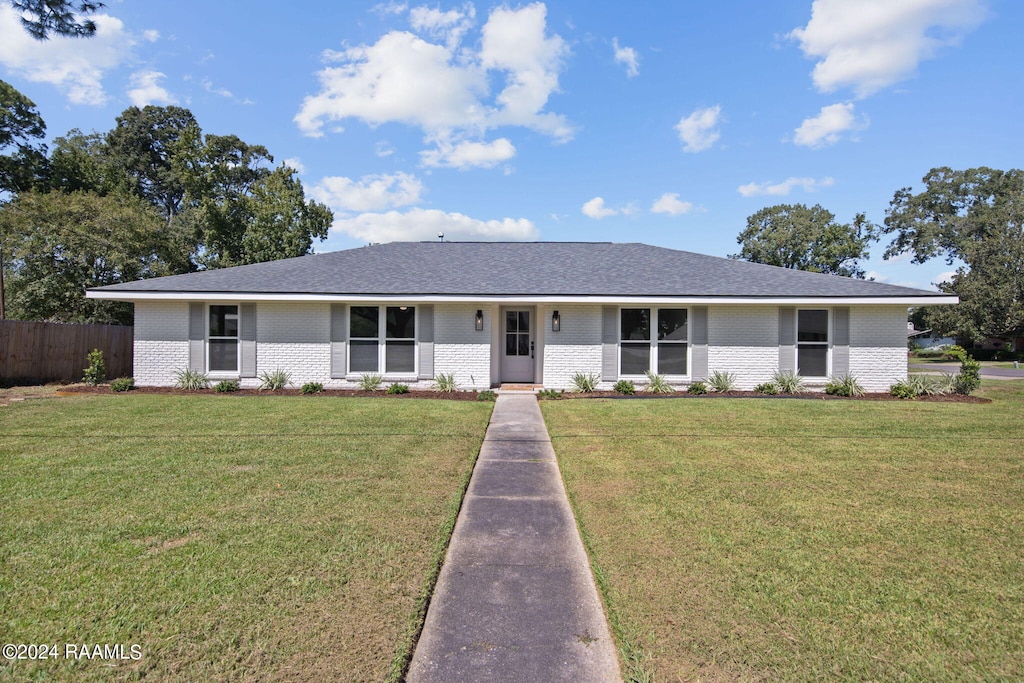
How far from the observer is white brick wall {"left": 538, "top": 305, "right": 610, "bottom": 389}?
13484mm

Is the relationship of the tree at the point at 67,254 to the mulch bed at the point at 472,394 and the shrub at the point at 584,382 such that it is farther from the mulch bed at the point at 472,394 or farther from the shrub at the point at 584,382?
the shrub at the point at 584,382

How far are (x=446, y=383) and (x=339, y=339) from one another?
3.07 m

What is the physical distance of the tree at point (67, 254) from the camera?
20.1m

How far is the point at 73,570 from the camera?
3.42m

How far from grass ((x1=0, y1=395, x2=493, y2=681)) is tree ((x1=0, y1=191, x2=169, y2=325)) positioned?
16.7 meters

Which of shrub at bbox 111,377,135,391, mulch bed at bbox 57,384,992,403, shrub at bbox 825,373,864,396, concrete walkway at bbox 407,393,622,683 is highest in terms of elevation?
shrub at bbox 825,373,864,396

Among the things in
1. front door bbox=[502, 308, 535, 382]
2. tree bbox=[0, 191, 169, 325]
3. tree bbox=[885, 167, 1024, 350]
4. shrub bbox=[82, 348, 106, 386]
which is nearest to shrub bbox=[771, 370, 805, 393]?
front door bbox=[502, 308, 535, 382]

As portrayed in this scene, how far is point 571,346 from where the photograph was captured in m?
13.6

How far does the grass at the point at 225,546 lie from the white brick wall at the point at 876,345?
10.9 meters

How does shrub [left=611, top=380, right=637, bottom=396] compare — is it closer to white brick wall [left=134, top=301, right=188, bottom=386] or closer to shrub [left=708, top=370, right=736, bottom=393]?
shrub [left=708, top=370, right=736, bottom=393]

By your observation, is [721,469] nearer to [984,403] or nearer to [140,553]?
[140,553]

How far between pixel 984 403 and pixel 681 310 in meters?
6.92

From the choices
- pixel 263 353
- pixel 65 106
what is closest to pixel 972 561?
pixel 263 353

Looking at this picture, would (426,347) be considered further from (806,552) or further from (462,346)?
(806,552)
